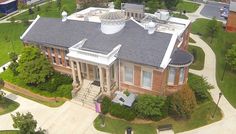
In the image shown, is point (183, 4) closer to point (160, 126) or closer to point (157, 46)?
point (157, 46)

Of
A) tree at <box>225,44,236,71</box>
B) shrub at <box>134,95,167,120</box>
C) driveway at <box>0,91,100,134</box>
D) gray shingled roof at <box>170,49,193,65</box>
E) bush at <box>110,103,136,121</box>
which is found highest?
gray shingled roof at <box>170,49,193,65</box>

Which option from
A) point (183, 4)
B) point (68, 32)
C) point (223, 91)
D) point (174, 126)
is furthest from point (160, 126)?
point (183, 4)

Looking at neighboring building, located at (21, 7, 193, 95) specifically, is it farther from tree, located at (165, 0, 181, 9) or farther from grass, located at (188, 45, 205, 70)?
tree, located at (165, 0, 181, 9)

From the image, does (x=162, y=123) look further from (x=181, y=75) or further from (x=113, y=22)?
(x=113, y=22)

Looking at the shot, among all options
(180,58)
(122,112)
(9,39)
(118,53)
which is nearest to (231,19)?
(180,58)

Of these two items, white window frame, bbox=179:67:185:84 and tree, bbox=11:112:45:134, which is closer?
tree, bbox=11:112:45:134

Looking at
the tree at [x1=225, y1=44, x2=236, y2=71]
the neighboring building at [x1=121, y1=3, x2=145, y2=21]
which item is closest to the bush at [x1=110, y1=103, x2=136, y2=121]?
the tree at [x1=225, y1=44, x2=236, y2=71]
